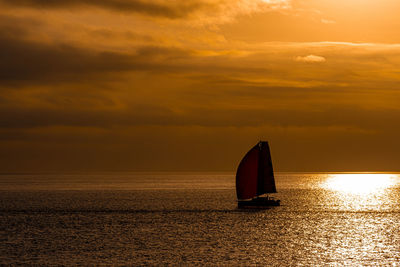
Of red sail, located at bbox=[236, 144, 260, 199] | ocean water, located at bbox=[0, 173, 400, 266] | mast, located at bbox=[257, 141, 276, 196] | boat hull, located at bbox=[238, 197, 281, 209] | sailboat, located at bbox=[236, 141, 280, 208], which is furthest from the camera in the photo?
boat hull, located at bbox=[238, 197, 281, 209]

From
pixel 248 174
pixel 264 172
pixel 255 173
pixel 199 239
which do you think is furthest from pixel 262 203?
pixel 199 239

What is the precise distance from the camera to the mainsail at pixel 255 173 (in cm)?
10050

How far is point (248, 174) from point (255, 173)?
1.49 meters

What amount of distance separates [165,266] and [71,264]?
890cm

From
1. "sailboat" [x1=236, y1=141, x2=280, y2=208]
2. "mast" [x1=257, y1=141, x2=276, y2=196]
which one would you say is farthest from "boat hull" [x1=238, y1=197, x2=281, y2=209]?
"mast" [x1=257, y1=141, x2=276, y2=196]

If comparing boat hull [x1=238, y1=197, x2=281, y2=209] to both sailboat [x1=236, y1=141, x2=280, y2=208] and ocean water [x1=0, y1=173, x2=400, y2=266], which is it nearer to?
ocean water [x1=0, y1=173, x2=400, y2=266]

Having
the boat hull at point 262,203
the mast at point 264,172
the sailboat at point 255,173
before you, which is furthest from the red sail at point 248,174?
the boat hull at point 262,203

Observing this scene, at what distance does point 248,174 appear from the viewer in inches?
3969

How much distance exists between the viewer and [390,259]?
56.9m

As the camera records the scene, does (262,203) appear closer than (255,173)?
No

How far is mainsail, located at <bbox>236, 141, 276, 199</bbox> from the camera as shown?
330 ft

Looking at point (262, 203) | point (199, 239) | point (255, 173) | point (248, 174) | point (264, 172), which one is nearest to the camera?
point (199, 239)

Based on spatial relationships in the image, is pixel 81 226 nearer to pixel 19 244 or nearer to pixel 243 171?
pixel 19 244

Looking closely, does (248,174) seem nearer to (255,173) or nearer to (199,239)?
(255,173)
